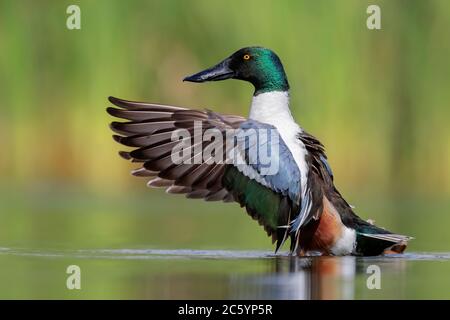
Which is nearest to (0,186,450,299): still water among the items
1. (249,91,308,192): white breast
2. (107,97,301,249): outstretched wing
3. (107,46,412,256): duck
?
(107,46,412,256): duck

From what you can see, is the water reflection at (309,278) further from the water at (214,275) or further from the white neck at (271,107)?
the white neck at (271,107)

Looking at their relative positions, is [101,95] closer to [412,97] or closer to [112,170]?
[112,170]

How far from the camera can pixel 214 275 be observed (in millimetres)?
5934

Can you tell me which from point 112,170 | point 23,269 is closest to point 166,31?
point 112,170

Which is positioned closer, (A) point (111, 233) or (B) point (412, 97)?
(A) point (111, 233)

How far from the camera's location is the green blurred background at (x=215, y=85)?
32.7 ft

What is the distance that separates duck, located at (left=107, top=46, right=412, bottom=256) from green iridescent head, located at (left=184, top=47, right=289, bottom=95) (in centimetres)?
21

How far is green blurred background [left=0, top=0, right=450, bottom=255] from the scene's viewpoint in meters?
9.97

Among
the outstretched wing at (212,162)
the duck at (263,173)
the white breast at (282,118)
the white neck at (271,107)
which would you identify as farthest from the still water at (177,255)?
the white neck at (271,107)

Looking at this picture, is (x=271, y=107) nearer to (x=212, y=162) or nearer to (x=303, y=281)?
(x=212, y=162)

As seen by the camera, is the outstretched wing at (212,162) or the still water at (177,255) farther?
the outstretched wing at (212,162)

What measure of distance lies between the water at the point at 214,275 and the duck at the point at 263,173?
0.16 meters

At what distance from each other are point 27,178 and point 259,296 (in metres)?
5.85

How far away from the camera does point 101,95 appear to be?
396 inches
